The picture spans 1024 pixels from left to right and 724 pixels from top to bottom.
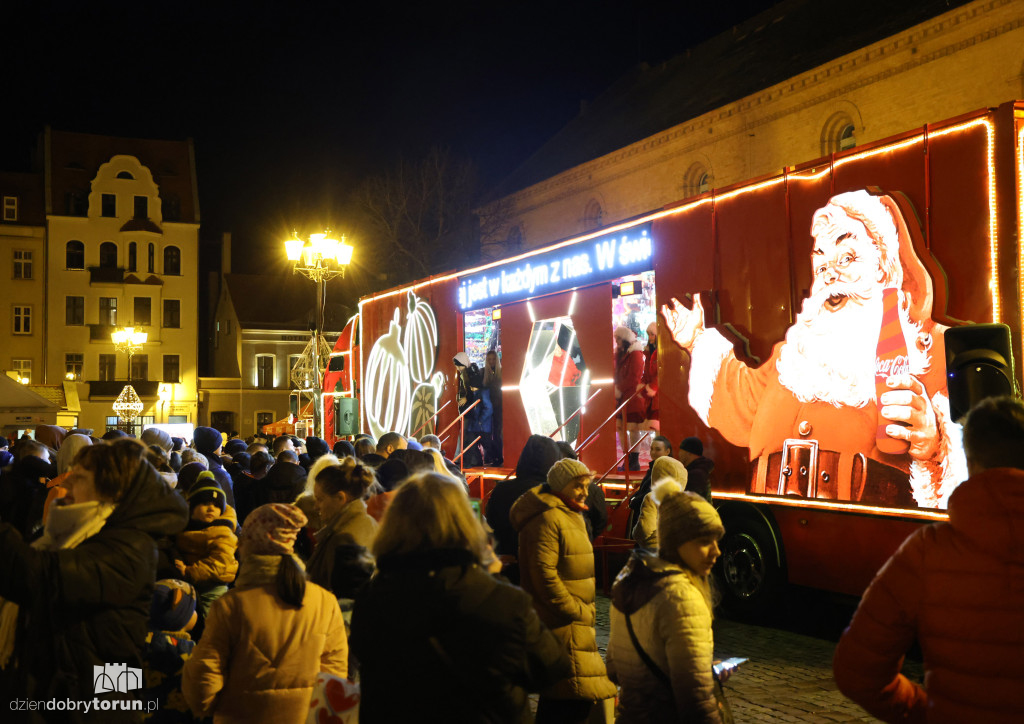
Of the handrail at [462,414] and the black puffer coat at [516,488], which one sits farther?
the handrail at [462,414]

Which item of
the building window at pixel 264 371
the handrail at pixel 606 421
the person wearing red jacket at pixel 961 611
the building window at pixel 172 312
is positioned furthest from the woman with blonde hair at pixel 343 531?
the building window at pixel 172 312

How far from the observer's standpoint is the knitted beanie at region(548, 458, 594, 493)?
16.9 ft

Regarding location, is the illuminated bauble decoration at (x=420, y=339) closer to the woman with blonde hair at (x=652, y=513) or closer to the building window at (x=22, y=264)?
the woman with blonde hair at (x=652, y=513)

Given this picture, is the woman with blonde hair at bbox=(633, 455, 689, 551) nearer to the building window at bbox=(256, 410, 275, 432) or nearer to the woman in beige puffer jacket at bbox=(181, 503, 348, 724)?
the woman in beige puffer jacket at bbox=(181, 503, 348, 724)

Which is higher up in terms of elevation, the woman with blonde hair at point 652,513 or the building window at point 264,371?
the building window at point 264,371

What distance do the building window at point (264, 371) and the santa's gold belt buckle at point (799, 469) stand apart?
50.6 m

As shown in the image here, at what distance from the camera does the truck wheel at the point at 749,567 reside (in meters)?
8.91

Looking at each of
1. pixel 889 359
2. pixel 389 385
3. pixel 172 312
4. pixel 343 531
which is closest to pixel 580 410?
pixel 889 359

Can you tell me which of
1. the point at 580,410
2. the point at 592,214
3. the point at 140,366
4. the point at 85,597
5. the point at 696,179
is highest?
the point at 696,179

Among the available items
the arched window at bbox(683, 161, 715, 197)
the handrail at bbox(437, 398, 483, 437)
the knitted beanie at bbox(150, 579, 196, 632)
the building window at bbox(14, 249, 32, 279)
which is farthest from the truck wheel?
the building window at bbox(14, 249, 32, 279)

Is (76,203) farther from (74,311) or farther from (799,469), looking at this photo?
(799,469)

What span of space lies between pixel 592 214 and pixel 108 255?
28803mm

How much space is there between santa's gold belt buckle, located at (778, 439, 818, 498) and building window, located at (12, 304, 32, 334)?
172 feet

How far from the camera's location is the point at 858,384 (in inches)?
316
